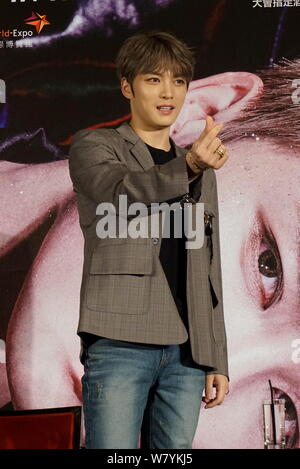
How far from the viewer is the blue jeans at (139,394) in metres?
1.67

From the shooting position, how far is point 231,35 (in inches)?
127

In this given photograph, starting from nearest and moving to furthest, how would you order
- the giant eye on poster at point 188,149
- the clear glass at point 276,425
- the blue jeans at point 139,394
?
the blue jeans at point 139,394 → the clear glass at point 276,425 → the giant eye on poster at point 188,149

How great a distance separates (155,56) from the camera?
1.93 meters

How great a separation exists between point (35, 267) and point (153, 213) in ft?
5.13

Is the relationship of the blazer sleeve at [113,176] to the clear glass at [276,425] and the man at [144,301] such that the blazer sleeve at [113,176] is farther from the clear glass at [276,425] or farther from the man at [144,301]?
the clear glass at [276,425]

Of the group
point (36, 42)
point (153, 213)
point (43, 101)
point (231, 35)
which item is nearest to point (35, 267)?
point (43, 101)

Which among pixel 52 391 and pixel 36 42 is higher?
pixel 36 42

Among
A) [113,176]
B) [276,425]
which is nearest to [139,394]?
[113,176]

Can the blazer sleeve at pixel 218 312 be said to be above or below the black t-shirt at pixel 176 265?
below

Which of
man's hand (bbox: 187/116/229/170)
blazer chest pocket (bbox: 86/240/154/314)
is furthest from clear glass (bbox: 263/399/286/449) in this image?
man's hand (bbox: 187/116/229/170)

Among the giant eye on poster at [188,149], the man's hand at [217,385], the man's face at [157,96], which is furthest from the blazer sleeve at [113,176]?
the giant eye on poster at [188,149]

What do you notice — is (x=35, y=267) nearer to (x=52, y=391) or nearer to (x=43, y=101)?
(x=52, y=391)

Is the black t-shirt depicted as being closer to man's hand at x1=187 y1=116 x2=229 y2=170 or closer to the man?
the man

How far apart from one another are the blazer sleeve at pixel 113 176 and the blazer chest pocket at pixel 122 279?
143 millimetres
